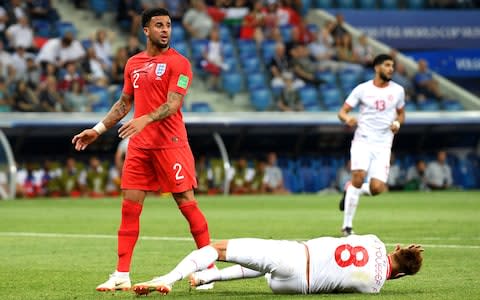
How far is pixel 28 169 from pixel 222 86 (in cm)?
578

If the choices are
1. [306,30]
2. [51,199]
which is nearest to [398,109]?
[51,199]

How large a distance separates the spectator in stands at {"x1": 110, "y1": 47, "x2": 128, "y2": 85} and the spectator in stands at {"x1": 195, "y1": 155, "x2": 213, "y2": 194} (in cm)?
281

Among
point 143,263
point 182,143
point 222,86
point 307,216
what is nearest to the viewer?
point 182,143

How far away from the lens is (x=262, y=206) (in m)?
23.2

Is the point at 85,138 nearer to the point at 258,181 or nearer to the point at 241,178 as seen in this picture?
the point at 241,178

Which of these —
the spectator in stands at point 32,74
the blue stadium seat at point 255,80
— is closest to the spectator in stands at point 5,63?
the spectator in stands at point 32,74

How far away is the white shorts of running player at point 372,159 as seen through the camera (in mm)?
16016

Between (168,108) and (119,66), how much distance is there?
19.2m

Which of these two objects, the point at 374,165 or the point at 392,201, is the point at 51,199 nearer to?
the point at 392,201

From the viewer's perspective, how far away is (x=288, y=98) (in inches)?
1198

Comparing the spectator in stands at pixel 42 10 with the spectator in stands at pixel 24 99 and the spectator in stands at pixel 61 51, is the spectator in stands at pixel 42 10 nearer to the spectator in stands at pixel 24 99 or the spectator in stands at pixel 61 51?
the spectator in stands at pixel 61 51

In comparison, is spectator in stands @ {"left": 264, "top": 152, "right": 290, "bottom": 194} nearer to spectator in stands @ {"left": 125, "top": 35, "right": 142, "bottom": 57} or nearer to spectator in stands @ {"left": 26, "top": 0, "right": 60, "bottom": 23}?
spectator in stands @ {"left": 125, "top": 35, "right": 142, "bottom": 57}

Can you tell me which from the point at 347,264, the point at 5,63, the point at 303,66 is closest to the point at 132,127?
the point at 347,264

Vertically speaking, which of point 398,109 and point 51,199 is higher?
point 398,109
